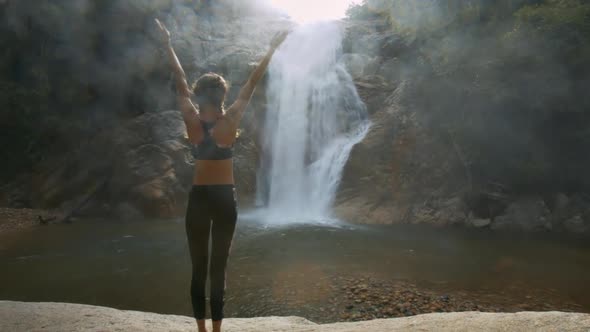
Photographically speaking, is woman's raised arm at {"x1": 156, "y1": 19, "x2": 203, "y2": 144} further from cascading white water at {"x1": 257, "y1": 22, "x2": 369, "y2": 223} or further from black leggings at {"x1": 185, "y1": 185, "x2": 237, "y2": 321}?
cascading white water at {"x1": 257, "y1": 22, "x2": 369, "y2": 223}

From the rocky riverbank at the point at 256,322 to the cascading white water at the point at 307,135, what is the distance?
26.0 ft

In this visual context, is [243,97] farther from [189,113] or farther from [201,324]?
[201,324]

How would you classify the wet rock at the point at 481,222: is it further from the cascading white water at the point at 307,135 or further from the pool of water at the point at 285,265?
the cascading white water at the point at 307,135

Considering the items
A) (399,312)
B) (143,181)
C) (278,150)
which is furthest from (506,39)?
(143,181)

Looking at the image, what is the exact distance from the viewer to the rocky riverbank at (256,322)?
8.46ft

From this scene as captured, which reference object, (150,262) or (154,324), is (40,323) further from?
(150,262)

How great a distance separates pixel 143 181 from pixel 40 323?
8862mm

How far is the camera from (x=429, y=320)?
2984 mm

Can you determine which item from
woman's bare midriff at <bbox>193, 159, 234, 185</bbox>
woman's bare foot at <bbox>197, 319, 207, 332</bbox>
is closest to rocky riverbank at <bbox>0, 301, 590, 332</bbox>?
woman's bare foot at <bbox>197, 319, 207, 332</bbox>

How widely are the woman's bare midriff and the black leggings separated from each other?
0.03m

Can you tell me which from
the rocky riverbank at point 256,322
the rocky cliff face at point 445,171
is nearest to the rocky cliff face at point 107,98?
the rocky cliff face at point 445,171

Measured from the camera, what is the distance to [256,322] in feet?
11.2

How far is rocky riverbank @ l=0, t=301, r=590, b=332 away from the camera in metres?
2.58

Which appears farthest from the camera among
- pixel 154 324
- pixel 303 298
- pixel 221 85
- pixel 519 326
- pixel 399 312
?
pixel 303 298
